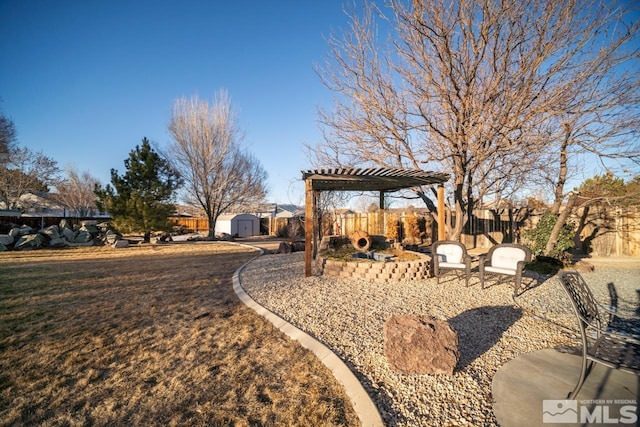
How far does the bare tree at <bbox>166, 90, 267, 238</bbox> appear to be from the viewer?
693 inches

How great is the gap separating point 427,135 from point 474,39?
7.38 feet

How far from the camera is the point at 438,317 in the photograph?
3807mm

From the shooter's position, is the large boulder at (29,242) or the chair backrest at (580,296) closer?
the chair backrest at (580,296)

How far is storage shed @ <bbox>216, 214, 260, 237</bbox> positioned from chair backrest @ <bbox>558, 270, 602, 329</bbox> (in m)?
22.1

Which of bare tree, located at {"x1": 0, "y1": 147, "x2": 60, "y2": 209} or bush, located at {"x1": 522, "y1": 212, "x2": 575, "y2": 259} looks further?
bare tree, located at {"x1": 0, "y1": 147, "x2": 60, "y2": 209}

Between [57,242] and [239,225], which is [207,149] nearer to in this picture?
[239,225]

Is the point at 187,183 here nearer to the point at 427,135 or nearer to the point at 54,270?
the point at 54,270

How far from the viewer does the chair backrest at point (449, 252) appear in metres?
6.05

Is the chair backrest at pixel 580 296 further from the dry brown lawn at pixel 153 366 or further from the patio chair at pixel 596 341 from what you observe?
the dry brown lawn at pixel 153 366

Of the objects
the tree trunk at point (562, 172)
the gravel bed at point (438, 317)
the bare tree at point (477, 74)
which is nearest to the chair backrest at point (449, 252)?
the gravel bed at point (438, 317)

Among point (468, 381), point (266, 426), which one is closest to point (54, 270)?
point (266, 426)

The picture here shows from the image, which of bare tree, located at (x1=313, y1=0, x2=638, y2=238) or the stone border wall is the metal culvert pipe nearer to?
the stone border wall

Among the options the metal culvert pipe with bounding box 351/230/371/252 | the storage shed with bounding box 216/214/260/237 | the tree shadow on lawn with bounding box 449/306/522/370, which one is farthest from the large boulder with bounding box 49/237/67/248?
the tree shadow on lawn with bounding box 449/306/522/370

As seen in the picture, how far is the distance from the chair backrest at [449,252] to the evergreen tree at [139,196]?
1419 centimetres
